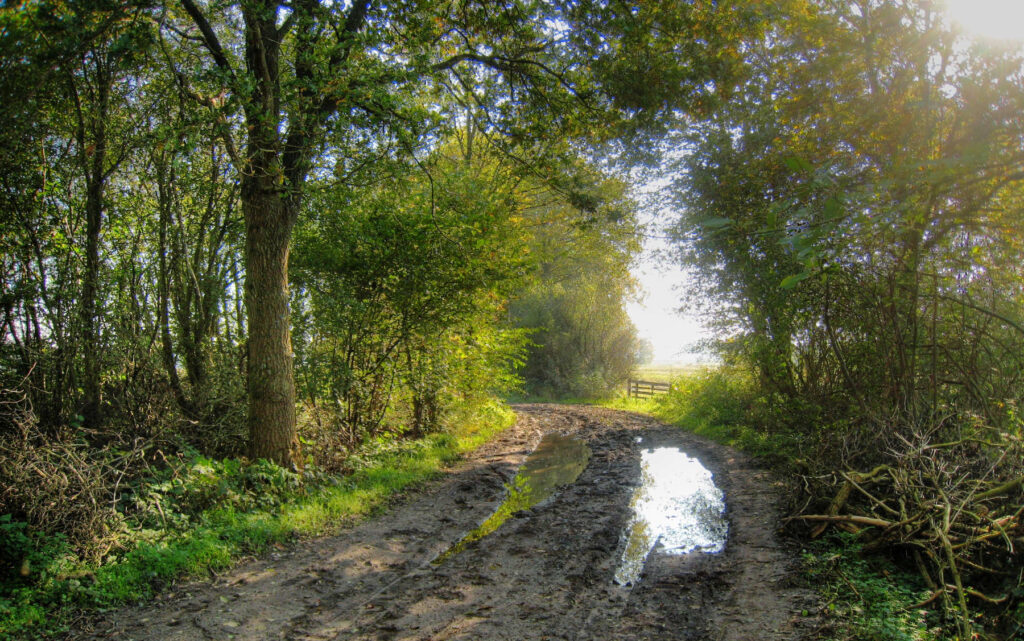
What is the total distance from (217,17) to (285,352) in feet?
19.1

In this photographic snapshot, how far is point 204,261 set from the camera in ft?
29.6

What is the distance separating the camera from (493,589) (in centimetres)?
480

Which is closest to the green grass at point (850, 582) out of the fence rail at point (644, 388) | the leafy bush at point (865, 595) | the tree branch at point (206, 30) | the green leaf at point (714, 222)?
the leafy bush at point (865, 595)

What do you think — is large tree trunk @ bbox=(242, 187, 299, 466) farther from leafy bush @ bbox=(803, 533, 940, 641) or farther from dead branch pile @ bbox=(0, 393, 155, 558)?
leafy bush @ bbox=(803, 533, 940, 641)

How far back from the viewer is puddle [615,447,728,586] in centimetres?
568

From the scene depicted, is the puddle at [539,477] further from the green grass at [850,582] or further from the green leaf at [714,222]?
the green leaf at [714,222]

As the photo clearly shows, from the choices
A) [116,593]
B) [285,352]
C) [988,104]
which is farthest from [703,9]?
[116,593]

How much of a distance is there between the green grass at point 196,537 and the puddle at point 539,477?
1445mm

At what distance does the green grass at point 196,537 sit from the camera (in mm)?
3998

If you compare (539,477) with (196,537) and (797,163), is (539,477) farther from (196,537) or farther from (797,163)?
(797,163)

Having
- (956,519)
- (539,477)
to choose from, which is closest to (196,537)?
(539,477)

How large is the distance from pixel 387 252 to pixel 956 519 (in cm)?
743

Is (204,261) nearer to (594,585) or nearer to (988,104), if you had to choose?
(594,585)

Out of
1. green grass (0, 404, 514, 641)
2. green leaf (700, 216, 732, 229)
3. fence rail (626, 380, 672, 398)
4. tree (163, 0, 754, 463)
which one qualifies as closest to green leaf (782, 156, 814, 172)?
green leaf (700, 216, 732, 229)
